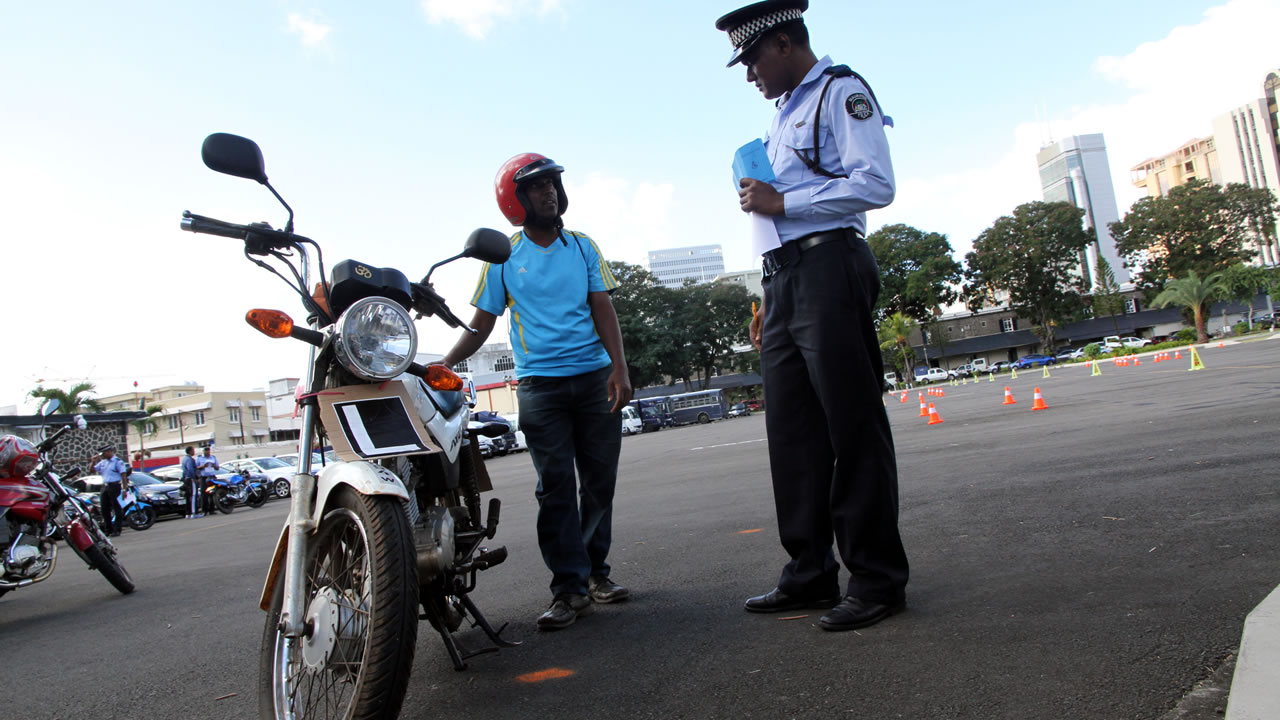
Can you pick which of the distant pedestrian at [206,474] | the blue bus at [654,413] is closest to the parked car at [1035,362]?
the blue bus at [654,413]

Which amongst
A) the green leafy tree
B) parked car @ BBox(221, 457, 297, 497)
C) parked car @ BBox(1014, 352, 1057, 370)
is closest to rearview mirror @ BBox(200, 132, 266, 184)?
parked car @ BBox(221, 457, 297, 497)

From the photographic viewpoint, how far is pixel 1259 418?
6.80 meters

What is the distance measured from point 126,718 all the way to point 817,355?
2.63 m

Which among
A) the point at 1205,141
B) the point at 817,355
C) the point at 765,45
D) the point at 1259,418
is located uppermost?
the point at 1205,141

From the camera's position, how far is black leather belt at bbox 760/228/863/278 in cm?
286

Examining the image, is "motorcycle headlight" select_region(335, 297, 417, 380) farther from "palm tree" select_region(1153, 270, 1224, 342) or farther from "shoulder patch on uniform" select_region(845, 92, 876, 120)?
"palm tree" select_region(1153, 270, 1224, 342)

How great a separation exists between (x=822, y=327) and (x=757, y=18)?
118 centimetres

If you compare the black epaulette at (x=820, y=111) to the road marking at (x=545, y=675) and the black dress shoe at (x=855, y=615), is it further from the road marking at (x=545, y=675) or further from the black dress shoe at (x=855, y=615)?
the road marking at (x=545, y=675)

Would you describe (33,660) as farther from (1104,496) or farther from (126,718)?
(1104,496)

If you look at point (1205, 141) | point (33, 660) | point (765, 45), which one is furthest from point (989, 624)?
point (1205, 141)

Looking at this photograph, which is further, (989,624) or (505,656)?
(505,656)

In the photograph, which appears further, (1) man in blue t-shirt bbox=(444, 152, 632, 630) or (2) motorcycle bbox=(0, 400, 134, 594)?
(2) motorcycle bbox=(0, 400, 134, 594)

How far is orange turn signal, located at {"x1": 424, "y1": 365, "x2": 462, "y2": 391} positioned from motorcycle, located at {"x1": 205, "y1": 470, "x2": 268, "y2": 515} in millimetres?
20546

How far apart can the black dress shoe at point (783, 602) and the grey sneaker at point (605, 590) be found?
703 mm
